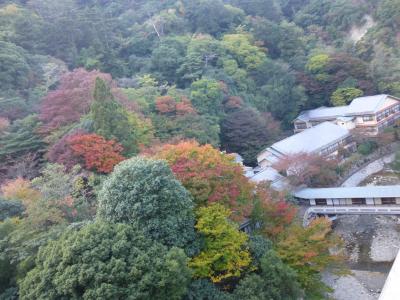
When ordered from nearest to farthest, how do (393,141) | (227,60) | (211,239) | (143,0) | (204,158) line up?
(211,239)
(204,158)
(393,141)
(227,60)
(143,0)

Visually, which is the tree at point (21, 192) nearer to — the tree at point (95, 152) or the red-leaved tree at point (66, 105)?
the tree at point (95, 152)

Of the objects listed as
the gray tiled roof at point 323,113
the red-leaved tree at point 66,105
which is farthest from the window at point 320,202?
the gray tiled roof at point 323,113

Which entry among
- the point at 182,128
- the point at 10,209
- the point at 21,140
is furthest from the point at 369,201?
the point at 21,140

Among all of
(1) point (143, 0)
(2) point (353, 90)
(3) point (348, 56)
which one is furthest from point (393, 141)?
(1) point (143, 0)

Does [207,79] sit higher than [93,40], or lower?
lower

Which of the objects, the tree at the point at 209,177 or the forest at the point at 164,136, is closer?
the forest at the point at 164,136

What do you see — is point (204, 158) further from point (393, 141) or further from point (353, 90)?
point (353, 90)
